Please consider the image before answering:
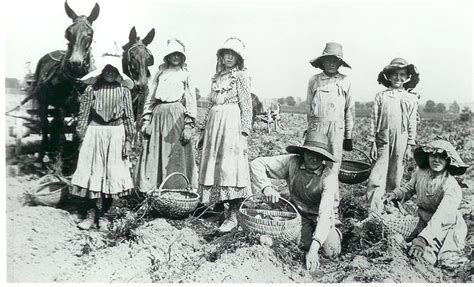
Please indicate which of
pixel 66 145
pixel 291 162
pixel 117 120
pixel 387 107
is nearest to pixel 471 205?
pixel 387 107

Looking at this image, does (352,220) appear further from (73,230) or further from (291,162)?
(73,230)

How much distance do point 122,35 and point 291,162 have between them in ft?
9.83

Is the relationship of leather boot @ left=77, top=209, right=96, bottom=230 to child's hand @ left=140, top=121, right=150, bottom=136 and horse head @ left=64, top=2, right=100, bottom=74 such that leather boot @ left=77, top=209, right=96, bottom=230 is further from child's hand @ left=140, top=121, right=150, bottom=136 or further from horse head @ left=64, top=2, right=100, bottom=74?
horse head @ left=64, top=2, right=100, bottom=74

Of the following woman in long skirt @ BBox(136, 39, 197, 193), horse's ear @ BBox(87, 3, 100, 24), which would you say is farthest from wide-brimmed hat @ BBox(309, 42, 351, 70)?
horse's ear @ BBox(87, 3, 100, 24)

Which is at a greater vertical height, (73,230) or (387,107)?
(387,107)

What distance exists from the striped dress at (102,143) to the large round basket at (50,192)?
0.61m

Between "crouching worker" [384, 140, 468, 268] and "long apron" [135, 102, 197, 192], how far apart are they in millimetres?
2546

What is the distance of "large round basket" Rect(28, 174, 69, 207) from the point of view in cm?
518

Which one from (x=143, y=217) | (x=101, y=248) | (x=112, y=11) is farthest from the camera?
(x=112, y=11)

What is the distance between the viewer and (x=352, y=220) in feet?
17.3

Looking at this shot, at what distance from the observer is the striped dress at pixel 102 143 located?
4.75 metres

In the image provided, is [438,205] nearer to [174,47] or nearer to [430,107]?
[174,47]

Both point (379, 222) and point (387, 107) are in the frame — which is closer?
point (379, 222)
